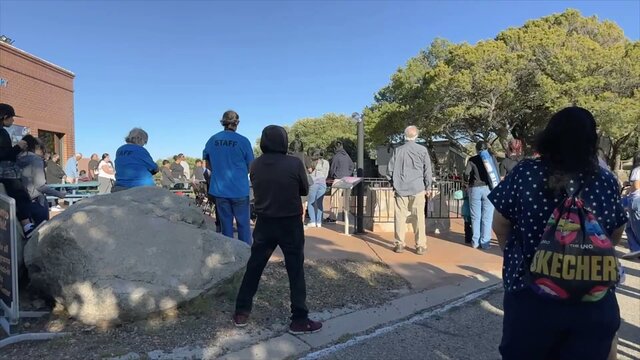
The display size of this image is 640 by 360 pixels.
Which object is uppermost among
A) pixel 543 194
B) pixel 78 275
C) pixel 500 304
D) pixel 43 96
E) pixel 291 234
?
pixel 43 96

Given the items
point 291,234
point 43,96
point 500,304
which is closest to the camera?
point 291,234

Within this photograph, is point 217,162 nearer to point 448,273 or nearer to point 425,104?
point 448,273

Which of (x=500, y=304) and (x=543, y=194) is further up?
(x=543, y=194)

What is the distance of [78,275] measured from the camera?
3.67 metres

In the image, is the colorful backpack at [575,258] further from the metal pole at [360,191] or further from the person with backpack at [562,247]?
the metal pole at [360,191]

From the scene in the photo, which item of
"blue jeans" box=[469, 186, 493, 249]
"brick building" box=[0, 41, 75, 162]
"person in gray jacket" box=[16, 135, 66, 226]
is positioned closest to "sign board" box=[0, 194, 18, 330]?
"person in gray jacket" box=[16, 135, 66, 226]

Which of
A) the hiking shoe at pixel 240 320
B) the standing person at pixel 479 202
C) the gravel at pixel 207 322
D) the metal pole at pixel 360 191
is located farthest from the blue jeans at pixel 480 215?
the hiking shoe at pixel 240 320

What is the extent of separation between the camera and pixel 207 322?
386cm

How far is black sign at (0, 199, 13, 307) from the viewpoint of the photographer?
3543 millimetres

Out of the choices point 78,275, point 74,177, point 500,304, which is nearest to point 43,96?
point 74,177

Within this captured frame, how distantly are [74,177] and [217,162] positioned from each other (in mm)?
11751

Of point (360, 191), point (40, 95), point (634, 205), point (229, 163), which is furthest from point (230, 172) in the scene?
point (40, 95)

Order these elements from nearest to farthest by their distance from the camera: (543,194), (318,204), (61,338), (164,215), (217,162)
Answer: (543,194) → (61,338) → (164,215) → (217,162) → (318,204)

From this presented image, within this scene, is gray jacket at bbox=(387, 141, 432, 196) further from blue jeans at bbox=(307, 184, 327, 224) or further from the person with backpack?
the person with backpack
